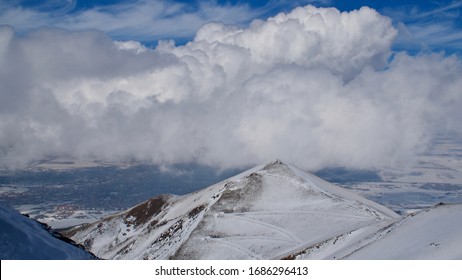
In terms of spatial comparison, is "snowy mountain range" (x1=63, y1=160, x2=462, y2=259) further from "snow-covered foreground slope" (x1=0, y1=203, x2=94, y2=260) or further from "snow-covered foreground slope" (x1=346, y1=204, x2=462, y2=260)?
"snow-covered foreground slope" (x1=0, y1=203, x2=94, y2=260)

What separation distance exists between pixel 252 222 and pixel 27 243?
77.0 m

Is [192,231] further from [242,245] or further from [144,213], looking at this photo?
[144,213]

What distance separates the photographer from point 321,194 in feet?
376

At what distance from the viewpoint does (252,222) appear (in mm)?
102250

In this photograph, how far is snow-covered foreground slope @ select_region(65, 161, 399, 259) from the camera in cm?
9038

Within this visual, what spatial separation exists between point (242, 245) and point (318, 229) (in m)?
17.9

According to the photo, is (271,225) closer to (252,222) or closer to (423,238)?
(252,222)

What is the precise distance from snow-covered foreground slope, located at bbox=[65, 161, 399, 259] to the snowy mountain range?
0.66 feet

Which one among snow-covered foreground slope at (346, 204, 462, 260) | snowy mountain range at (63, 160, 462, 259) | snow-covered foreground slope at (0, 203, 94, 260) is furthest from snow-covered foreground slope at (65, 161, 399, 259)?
snow-covered foreground slope at (0, 203, 94, 260)

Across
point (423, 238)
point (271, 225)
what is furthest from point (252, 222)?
point (423, 238)

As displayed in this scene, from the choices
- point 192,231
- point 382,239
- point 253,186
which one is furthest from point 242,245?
point 382,239
